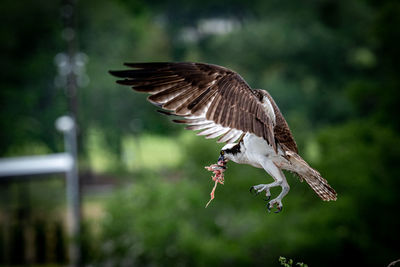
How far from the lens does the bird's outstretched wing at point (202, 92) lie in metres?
3.67

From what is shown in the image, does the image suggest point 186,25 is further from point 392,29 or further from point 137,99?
point 392,29

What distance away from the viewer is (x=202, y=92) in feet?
12.6

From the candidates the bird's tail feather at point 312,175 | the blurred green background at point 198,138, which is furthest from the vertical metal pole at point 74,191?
the bird's tail feather at point 312,175

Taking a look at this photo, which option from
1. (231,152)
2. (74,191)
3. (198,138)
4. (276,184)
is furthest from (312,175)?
(74,191)

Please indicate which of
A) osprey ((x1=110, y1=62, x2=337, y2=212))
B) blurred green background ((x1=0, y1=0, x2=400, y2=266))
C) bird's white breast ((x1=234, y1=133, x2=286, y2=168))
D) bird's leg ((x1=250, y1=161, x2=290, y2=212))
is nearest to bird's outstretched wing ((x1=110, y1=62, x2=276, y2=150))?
osprey ((x1=110, y1=62, x2=337, y2=212))

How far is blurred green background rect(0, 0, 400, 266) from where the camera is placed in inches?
549

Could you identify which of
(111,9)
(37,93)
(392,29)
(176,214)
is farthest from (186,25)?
(176,214)

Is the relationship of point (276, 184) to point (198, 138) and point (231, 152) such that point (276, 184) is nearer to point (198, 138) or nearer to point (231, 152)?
point (231, 152)

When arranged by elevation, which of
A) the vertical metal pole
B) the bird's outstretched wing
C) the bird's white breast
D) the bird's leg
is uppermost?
the bird's outstretched wing

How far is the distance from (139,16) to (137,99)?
7359 mm

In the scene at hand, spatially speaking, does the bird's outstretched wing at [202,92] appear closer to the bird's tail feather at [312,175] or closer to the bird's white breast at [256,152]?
the bird's white breast at [256,152]

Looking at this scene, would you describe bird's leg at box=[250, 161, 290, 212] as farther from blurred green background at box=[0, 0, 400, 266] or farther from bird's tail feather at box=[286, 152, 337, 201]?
blurred green background at box=[0, 0, 400, 266]

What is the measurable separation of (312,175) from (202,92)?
0.95 metres

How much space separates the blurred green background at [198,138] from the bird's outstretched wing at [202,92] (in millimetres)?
9163
